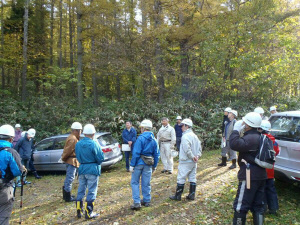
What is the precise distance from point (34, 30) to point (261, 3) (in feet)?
61.7

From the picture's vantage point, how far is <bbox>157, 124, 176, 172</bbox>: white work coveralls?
309 inches

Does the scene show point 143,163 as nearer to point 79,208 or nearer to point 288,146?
point 79,208

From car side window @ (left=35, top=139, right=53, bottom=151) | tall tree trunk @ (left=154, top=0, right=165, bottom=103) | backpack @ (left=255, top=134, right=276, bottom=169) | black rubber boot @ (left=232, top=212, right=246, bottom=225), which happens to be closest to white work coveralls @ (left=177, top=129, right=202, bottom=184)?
black rubber boot @ (left=232, top=212, right=246, bottom=225)

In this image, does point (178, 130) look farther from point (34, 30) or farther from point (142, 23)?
point (34, 30)

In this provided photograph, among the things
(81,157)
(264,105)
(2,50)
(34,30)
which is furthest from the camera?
(34,30)

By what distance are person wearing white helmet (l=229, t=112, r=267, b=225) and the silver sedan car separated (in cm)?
582

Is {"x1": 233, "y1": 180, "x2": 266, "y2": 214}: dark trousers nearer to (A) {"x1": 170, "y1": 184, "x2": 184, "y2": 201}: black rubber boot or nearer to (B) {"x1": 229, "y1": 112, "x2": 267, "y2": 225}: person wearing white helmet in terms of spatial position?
(B) {"x1": 229, "y1": 112, "x2": 267, "y2": 225}: person wearing white helmet

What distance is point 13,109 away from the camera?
48.6ft

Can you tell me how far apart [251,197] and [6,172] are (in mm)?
3896

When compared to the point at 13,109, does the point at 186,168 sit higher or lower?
lower

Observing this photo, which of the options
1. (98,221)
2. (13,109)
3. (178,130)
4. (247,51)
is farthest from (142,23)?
(98,221)

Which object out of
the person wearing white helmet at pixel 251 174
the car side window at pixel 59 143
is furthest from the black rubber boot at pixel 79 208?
the car side window at pixel 59 143

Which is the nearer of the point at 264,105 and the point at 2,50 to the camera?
the point at 264,105

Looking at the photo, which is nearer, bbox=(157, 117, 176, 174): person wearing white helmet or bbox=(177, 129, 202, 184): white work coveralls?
bbox=(177, 129, 202, 184): white work coveralls
